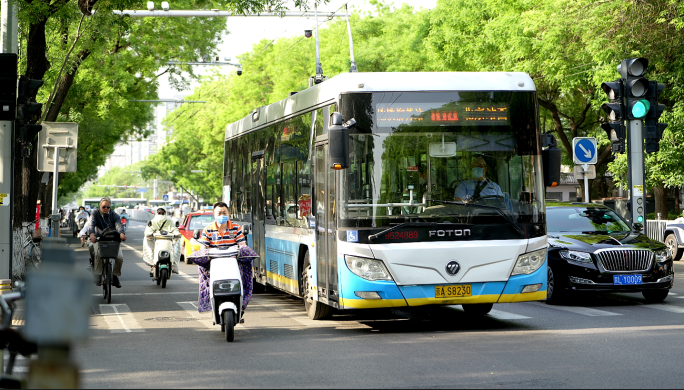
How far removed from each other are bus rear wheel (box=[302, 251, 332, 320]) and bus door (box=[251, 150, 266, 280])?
2643 mm

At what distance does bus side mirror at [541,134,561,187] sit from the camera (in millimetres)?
10398

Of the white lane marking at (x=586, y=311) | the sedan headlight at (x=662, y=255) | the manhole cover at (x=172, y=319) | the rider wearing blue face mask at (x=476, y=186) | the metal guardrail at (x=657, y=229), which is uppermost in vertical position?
the rider wearing blue face mask at (x=476, y=186)

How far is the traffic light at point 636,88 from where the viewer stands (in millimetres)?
14859

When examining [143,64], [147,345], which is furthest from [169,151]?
[147,345]

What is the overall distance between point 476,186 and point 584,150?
9.32 meters

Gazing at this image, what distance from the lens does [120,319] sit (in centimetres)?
1216

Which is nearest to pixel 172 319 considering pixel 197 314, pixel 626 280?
pixel 197 314

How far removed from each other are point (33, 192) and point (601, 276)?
1267 cm

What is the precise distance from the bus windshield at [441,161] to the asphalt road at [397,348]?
1.40 metres

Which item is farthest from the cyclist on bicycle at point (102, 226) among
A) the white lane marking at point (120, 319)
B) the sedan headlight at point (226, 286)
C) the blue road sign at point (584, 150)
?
the blue road sign at point (584, 150)

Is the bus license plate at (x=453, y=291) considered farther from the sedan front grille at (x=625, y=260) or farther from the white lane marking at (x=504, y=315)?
the sedan front grille at (x=625, y=260)

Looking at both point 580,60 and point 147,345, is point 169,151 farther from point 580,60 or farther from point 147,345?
point 147,345

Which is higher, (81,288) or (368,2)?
(368,2)

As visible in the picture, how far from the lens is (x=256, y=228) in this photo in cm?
1489
